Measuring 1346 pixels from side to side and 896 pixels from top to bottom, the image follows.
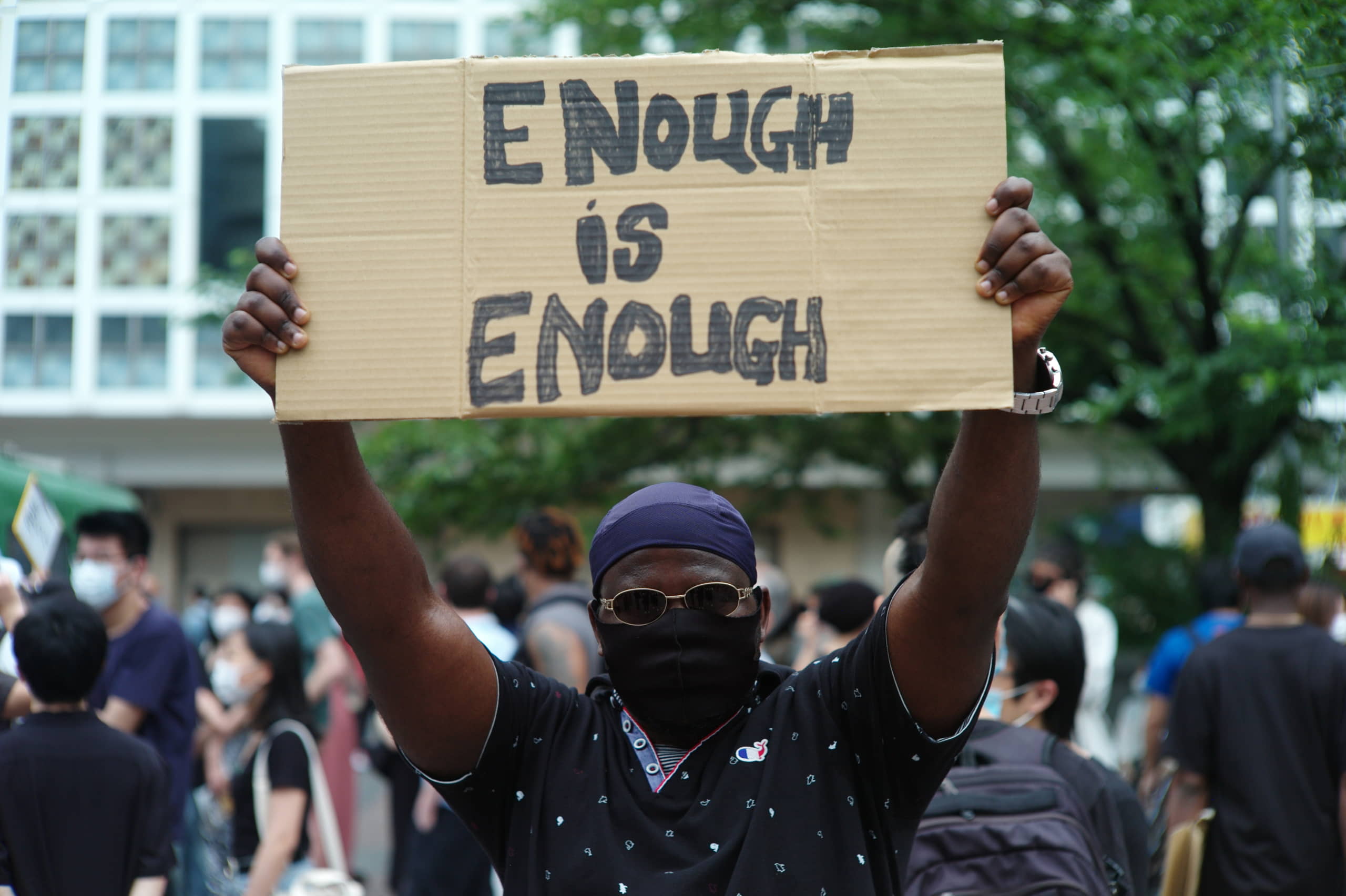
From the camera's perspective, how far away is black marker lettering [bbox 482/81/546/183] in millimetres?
2053

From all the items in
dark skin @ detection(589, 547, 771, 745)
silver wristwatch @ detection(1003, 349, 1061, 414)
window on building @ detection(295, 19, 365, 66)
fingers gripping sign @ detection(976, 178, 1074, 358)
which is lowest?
dark skin @ detection(589, 547, 771, 745)

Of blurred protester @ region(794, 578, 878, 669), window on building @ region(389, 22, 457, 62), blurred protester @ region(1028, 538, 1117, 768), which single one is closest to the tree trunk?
blurred protester @ region(1028, 538, 1117, 768)

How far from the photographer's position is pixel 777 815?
2078mm

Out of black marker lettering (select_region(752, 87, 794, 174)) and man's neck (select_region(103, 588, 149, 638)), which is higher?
black marker lettering (select_region(752, 87, 794, 174))

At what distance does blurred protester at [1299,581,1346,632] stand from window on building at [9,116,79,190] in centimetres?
593

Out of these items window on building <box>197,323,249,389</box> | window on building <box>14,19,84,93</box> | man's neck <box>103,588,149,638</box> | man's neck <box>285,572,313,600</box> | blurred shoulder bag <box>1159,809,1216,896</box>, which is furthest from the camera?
Answer: window on building <box>197,323,249,389</box>

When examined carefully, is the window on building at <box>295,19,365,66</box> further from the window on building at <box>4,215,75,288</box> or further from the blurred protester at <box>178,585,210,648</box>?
the blurred protester at <box>178,585,210,648</box>

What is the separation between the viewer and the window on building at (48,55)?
5.15 meters

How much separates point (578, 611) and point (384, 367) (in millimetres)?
3471

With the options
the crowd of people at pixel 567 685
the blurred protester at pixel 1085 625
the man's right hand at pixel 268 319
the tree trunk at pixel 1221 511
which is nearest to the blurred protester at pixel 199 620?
the crowd of people at pixel 567 685

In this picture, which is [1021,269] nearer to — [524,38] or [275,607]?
[275,607]

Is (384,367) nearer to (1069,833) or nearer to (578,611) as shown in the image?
(1069,833)

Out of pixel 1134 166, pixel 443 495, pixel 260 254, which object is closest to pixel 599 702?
pixel 260 254

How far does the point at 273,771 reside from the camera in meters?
4.77
